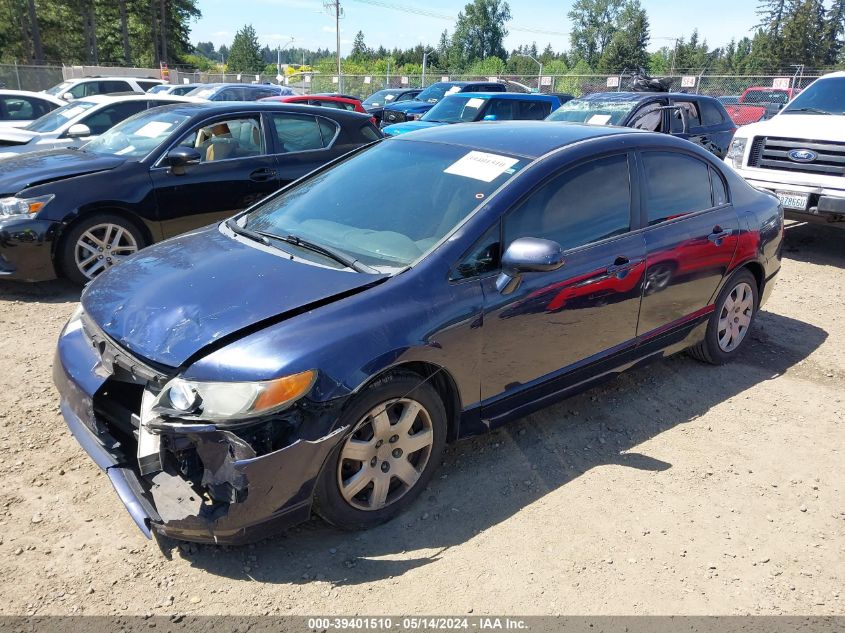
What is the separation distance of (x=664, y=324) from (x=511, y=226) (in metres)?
1.49

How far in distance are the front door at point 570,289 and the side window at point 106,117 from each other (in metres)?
→ 8.38

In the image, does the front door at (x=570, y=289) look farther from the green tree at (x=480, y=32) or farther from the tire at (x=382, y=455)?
the green tree at (x=480, y=32)

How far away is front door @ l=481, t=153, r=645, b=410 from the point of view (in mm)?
3232

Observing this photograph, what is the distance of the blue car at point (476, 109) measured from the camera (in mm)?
12365

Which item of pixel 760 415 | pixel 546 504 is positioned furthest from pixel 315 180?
pixel 760 415

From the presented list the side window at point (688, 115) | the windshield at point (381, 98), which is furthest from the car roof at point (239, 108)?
the windshield at point (381, 98)

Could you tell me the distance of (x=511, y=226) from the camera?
128 inches

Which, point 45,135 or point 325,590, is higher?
point 45,135

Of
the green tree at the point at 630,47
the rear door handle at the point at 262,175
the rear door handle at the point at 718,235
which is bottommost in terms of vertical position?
the rear door handle at the point at 718,235

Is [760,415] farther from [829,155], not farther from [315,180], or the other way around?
[829,155]

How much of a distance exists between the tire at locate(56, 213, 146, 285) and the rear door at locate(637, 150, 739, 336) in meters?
4.36

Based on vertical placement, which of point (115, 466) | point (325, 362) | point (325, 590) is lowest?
point (325, 590)

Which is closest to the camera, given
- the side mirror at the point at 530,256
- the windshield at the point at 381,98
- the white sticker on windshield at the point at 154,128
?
the side mirror at the point at 530,256

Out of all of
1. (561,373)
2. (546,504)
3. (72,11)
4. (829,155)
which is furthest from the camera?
(72,11)
